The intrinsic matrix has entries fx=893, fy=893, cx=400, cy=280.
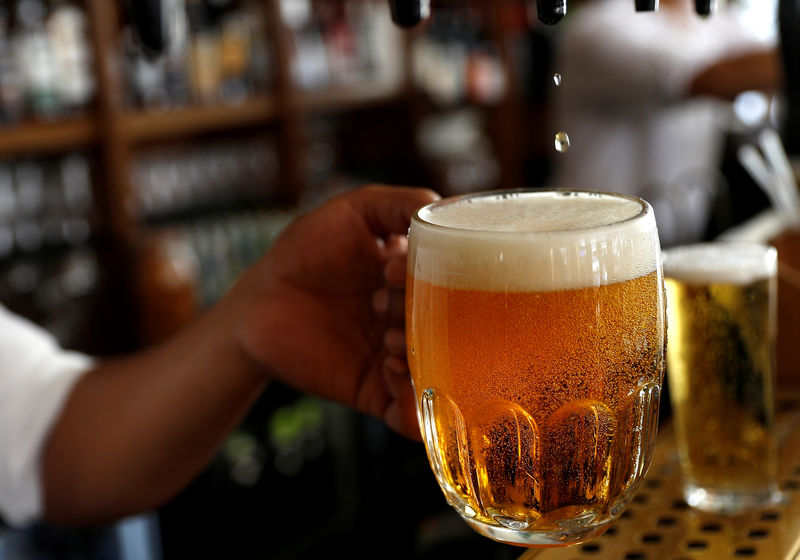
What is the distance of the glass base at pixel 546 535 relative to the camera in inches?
24.0

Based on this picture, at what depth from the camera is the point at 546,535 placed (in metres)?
0.61

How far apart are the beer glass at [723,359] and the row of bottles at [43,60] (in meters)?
1.94

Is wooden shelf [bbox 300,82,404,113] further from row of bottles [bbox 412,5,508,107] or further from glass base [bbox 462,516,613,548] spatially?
glass base [bbox 462,516,613,548]

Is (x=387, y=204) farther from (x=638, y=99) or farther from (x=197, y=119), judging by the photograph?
(x=638, y=99)

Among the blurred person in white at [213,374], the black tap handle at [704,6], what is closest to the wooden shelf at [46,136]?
the blurred person in white at [213,374]

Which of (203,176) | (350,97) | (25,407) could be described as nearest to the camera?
(25,407)

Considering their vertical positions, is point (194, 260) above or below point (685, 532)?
below

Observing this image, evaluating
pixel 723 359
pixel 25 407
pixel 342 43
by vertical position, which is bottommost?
pixel 25 407

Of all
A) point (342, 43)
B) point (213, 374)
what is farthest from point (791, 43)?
point (342, 43)

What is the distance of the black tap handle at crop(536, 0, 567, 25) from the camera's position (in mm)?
540

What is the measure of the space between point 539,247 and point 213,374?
52 centimetres

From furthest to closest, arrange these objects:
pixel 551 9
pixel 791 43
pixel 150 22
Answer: pixel 791 43 → pixel 150 22 → pixel 551 9

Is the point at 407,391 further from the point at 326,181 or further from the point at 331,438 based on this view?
the point at 326,181

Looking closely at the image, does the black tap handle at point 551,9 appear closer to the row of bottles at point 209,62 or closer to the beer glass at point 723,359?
the beer glass at point 723,359
